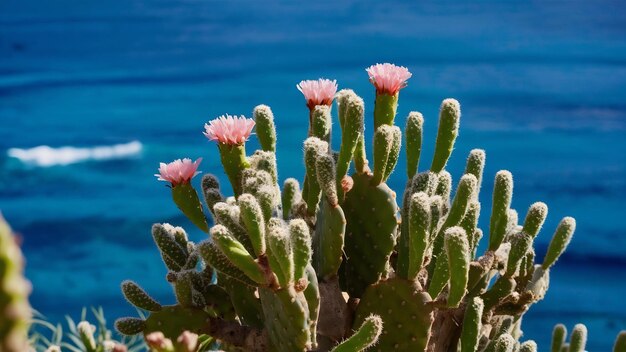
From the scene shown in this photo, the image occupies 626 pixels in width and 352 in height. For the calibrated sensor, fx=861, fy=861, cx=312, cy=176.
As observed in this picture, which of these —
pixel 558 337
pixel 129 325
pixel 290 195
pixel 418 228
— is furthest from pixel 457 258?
pixel 558 337

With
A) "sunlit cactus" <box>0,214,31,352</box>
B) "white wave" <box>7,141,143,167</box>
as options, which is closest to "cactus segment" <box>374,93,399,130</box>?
"sunlit cactus" <box>0,214,31,352</box>

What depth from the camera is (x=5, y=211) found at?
11.2 ft

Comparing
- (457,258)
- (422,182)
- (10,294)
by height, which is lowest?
(10,294)

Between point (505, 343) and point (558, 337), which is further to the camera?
point (558, 337)

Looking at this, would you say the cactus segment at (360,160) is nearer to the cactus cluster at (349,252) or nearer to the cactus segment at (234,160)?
the cactus cluster at (349,252)

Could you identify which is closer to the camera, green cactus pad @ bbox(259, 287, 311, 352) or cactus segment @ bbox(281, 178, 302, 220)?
green cactus pad @ bbox(259, 287, 311, 352)

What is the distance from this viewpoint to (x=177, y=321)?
93 centimetres

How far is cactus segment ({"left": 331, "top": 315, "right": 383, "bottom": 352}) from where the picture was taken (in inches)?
31.2

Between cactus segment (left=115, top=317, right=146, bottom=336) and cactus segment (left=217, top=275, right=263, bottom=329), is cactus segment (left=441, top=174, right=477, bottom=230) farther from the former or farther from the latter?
cactus segment (left=115, top=317, right=146, bottom=336)

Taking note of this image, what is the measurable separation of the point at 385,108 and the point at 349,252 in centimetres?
17

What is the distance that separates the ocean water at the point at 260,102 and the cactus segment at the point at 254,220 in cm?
213

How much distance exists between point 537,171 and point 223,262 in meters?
2.61

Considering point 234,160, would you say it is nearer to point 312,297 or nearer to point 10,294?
point 312,297

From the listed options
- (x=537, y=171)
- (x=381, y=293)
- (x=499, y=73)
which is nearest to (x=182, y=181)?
(x=381, y=293)
